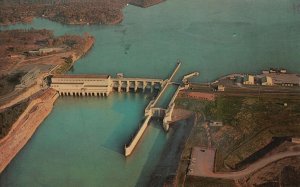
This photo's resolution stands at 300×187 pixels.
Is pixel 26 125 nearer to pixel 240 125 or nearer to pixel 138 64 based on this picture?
pixel 240 125

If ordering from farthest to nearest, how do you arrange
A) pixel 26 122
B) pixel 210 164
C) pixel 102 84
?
pixel 102 84
pixel 26 122
pixel 210 164

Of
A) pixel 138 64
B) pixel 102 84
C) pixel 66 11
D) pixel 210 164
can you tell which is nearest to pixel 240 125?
pixel 210 164

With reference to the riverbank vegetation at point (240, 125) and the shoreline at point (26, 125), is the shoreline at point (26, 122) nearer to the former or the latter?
the shoreline at point (26, 125)

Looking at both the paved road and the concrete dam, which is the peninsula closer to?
the concrete dam

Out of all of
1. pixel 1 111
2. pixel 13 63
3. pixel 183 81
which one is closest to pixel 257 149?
pixel 183 81

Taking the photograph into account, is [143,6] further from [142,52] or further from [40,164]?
[40,164]

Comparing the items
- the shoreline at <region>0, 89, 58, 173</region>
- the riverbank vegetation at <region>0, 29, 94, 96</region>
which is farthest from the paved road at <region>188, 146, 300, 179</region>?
the riverbank vegetation at <region>0, 29, 94, 96</region>
